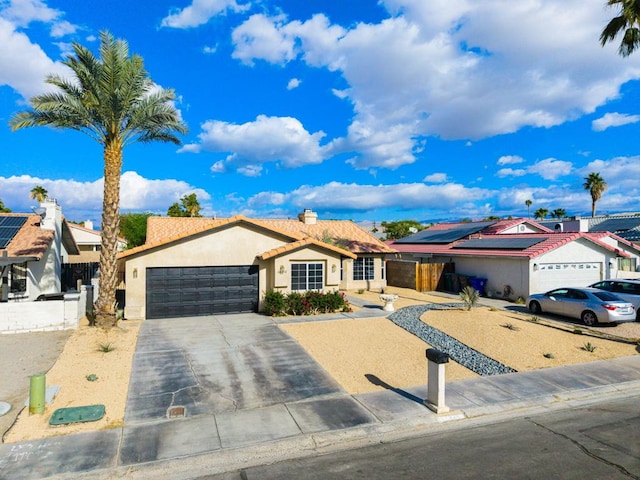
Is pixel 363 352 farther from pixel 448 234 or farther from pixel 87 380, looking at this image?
pixel 448 234

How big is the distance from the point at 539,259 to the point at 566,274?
2516 mm

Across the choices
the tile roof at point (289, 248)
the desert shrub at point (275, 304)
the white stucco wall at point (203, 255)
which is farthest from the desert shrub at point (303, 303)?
the tile roof at point (289, 248)

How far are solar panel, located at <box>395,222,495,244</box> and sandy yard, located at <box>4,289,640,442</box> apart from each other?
42.6ft

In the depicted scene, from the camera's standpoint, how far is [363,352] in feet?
42.2

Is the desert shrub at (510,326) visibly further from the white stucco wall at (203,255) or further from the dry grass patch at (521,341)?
the white stucco wall at (203,255)

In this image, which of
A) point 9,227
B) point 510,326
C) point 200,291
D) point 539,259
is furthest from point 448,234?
point 9,227

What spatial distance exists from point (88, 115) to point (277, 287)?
10.4 meters

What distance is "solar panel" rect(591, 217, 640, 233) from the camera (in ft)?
119

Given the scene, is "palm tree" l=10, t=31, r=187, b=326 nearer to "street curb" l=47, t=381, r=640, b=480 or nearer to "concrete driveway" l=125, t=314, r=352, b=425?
"concrete driveway" l=125, t=314, r=352, b=425

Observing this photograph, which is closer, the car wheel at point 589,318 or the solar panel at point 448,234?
the car wheel at point 589,318

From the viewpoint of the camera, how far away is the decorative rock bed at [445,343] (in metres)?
11.5

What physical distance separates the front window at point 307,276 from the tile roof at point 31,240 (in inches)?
459

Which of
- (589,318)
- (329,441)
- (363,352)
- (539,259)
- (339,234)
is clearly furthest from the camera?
(339,234)

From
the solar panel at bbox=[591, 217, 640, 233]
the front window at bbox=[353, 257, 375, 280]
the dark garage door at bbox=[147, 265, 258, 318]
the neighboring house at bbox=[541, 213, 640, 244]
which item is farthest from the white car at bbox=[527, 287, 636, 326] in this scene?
the solar panel at bbox=[591, 217, 640, 233]
